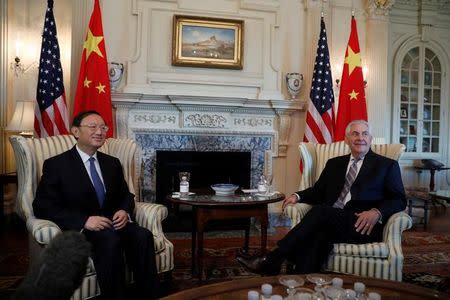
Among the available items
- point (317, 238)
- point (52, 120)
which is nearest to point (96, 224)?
point (317, 238)

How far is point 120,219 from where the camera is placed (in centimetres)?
221

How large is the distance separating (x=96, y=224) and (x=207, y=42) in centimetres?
305

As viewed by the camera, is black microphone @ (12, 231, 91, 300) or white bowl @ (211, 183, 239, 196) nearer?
black microphone @ (12, 231, 91, 300)

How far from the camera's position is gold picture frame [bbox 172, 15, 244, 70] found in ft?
14.7

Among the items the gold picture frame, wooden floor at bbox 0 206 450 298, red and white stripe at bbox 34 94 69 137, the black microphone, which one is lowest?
wooden floor at bbox 0 206 450 298

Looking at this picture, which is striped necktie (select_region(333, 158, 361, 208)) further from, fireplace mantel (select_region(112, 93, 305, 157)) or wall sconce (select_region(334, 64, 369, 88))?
wall sconce (select_region(334, 64, 369, 88))

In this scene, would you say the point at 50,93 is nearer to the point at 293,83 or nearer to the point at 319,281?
the point at 293,83

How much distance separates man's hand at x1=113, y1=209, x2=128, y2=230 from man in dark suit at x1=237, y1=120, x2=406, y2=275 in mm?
727

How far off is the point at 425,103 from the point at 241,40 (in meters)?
3.75

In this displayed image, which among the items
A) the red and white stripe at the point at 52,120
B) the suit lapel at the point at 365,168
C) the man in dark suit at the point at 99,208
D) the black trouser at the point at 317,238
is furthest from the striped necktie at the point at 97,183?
the red and white stripe at the point at 52,120

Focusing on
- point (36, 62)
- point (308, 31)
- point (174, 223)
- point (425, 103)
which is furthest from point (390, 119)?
point (36, 62)

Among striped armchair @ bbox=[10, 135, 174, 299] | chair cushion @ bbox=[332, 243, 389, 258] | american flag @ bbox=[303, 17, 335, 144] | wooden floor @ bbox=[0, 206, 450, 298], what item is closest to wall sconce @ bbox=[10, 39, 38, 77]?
wooden floor @ bbox=[0, 206, 450, 298]

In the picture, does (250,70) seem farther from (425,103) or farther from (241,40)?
(425,103)

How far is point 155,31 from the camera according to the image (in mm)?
4457
